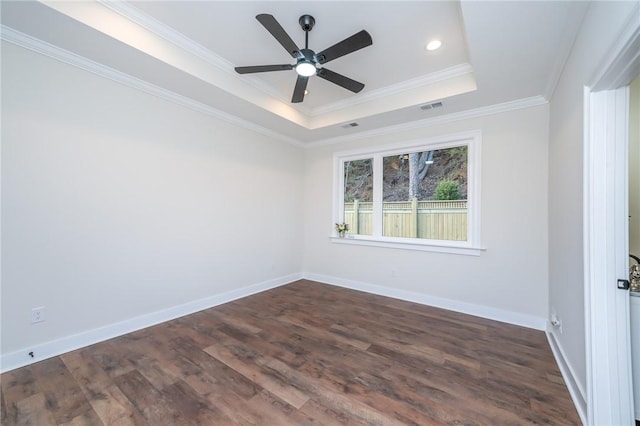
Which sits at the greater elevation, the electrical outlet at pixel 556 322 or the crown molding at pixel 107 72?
the crown molding at pixel 107 72

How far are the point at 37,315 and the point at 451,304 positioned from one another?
430cm

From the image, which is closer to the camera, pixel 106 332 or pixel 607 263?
pixel 607 263

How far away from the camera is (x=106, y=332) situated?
8.17 feet

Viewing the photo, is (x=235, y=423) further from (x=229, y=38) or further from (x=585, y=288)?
(x=229, y=38)

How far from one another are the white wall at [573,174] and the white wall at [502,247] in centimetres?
35

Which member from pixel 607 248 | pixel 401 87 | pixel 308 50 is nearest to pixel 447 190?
pixel 401 87

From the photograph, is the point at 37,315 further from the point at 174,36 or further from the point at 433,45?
the point at 433,45

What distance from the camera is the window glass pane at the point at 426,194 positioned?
3.48 m

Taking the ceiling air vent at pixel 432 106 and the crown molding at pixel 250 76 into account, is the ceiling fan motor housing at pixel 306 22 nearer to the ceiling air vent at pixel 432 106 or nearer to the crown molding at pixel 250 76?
the crown molding at pixel 250 76

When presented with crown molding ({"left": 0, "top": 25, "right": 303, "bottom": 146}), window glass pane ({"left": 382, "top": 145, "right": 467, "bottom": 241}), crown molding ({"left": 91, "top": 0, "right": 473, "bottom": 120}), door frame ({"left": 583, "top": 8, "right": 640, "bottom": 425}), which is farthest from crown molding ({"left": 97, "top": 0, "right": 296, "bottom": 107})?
door frame ({"left": 583, "top": 8, "right": 640, "bottom": 425})

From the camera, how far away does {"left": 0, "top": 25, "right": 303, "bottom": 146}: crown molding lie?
2004 mm

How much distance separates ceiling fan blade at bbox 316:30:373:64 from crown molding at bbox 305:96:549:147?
77.2 inches

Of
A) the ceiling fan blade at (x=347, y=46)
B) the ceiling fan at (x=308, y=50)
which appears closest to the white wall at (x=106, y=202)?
the ceiling fan at (x=308, y=50)

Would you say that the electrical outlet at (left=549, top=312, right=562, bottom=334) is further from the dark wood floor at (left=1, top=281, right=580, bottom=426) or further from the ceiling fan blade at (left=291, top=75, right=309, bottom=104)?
the ceiling fan blade at (left=291, top=75, right=309, bottom=104)
